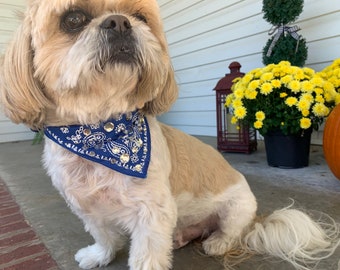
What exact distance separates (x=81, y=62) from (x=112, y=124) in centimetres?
29

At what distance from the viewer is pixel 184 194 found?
1.34 metres

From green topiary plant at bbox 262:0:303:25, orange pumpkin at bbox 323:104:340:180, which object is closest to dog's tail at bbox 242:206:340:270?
orange pumpkin at bbox 323:104:340:180

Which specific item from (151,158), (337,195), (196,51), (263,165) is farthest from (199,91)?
(151,158)

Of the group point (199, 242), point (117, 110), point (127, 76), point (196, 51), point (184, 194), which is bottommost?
point (199, 242)

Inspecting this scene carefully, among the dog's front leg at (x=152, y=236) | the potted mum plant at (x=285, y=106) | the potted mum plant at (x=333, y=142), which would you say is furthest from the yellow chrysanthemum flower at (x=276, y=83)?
the dog's front leg at (x=152, y=236)

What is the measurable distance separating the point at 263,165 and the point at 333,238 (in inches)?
53.7

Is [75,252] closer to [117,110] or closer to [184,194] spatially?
[184,194]

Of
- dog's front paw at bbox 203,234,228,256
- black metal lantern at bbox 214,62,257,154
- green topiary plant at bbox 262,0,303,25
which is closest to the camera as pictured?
dog's front paw at bbox 203,234,228,256

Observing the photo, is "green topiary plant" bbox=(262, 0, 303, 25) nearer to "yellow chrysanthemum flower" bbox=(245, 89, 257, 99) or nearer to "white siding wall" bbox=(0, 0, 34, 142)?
"yellow chrysanthemum flower" bbox=(245, 89, 257, 99)

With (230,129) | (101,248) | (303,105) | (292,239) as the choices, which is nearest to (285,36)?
(303,105)

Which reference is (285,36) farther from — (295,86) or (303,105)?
(303,105)

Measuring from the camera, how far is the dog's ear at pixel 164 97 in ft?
3.99

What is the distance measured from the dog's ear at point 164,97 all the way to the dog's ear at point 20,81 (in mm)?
382

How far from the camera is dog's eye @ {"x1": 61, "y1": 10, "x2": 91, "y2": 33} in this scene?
0.97 metres
